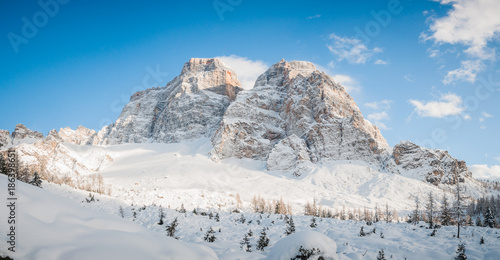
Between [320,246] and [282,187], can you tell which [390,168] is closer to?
Answer: [282,187]

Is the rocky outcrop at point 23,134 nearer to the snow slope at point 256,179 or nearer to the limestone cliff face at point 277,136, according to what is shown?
the limestone cliff face at point 277,136

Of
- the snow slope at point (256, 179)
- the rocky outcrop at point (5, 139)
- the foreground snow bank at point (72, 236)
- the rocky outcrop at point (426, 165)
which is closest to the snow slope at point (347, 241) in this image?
the foreground snow bank at point (72, 236)

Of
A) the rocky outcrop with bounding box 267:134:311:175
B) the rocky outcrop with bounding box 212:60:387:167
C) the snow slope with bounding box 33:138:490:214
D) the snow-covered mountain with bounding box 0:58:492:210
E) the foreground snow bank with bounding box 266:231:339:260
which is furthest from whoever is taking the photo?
the rocky outcrop with bounding box 212:60:387:167

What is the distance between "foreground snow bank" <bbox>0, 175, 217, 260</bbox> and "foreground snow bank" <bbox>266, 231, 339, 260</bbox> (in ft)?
9.15

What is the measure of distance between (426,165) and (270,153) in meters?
78.6

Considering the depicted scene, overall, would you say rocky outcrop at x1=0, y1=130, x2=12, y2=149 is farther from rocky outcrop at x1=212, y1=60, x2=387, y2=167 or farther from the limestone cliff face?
rocky outcrop at x1=212, y1=60, x2=387, y2=167

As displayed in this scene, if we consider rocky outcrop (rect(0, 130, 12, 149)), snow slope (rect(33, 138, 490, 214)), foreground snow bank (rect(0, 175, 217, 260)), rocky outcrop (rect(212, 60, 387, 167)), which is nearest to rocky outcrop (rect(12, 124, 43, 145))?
rocky outcrop (rect(0, 130, 12, 149))

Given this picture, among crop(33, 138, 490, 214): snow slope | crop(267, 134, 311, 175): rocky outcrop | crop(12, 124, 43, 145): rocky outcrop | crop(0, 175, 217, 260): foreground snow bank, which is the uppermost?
crop(12, 124, 43, 145): rocky outcrop

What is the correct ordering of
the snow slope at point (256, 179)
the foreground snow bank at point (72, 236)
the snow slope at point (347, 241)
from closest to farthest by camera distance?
the foreground snow bank at point (72, 236), the snow slope at point (347, 241), the snow slope at point (256, 179)

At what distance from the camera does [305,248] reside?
689cm

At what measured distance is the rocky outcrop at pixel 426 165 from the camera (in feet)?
400

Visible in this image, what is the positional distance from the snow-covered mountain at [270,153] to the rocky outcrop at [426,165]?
448mm

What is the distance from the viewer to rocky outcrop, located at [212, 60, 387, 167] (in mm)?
139875

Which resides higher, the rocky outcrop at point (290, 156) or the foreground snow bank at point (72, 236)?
the rocky outcrop at point (290, 156)
